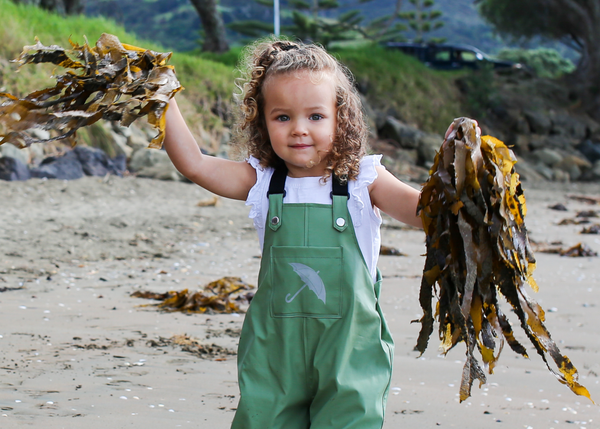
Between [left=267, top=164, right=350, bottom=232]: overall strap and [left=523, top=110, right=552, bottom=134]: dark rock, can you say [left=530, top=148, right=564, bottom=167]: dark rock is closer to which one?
[left=523, top=110, right=552, bottom=134]: dark rock

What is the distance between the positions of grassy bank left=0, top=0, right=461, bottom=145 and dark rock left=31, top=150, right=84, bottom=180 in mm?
1023

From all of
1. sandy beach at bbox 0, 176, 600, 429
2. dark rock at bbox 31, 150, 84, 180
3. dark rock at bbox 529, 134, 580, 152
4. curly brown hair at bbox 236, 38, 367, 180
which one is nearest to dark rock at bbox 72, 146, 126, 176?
dark rock at bbox 31, 150, 84, 180

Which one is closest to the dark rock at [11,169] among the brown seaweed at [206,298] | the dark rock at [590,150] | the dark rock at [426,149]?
the brown seaweed at [206,298]

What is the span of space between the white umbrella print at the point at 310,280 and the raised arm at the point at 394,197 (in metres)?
0.34

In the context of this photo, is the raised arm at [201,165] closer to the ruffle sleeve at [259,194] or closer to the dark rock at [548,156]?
the ruffle sleeve at [259,194]

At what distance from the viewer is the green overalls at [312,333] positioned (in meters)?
2.14

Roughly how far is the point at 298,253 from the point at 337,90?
57cm

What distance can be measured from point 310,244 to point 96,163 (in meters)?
7.62

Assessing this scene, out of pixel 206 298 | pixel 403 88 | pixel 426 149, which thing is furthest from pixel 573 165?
pixel 206 298

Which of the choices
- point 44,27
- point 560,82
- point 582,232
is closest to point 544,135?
point 560,82

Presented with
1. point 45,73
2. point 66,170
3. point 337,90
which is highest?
point 337,90

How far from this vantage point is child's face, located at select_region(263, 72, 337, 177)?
2.27 meters

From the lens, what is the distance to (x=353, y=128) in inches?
94.0

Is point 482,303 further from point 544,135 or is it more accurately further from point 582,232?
point 544,135
